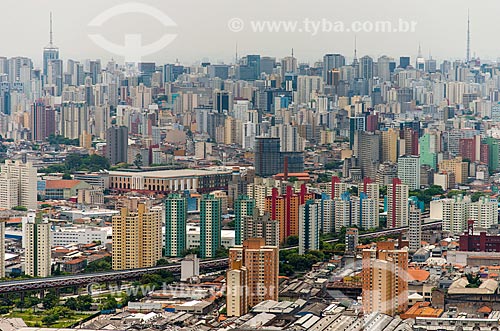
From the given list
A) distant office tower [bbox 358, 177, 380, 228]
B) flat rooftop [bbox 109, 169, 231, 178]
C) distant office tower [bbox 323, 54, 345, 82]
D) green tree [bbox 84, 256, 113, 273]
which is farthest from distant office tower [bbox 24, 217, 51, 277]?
distant office tower [bbox 323, 54, 345, 82]

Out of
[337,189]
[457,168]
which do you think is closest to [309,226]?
[337,189]

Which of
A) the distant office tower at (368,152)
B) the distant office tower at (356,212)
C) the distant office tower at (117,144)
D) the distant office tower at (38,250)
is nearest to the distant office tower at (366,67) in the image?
the distant office tower at (368,152)

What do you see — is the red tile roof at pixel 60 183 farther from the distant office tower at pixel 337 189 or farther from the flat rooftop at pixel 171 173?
the distant office tower at pixel 337 189

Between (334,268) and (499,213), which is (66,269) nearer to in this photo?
(334,268)

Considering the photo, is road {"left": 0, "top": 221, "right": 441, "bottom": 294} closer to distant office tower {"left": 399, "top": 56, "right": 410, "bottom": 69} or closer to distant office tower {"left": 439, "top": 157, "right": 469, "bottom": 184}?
distant office tower {"left": 439, "top": 157, "right": 469, "bottom": 184}

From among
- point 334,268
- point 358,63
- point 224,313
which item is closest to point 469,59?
point 358,63
